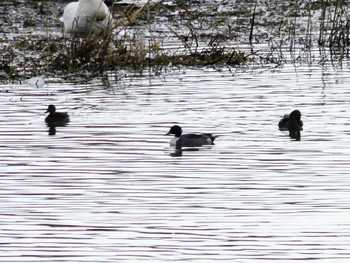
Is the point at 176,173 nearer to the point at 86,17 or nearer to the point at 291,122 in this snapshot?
the point at 291,122

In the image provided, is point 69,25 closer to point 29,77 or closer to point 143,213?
point 29,77

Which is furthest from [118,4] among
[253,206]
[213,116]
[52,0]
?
[253,206]

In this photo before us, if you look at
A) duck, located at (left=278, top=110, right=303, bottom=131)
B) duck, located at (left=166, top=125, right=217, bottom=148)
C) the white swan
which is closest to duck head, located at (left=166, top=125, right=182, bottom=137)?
duck, located at (left=166, top=125, right=217, bottom=148)

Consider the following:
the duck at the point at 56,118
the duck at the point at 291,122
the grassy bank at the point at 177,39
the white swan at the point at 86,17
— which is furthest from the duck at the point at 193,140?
the white swan at the point at 86,17

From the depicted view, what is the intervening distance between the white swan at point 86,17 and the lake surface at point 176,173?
3192 mm

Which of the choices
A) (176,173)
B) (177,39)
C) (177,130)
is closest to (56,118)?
(177,130)

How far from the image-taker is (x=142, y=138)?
15.6 m

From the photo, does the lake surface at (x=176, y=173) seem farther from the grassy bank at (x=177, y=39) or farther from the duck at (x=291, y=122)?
the grassy bank at (x=177, y=39)

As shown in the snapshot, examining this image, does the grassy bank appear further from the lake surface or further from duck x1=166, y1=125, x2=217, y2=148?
duck x1=166, y1=125, x2=217, y2=148

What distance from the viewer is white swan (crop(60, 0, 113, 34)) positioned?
24.0m

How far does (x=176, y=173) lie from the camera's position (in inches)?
533

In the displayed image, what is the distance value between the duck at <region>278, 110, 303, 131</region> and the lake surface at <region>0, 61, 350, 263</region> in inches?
4.6

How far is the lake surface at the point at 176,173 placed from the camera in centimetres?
1048

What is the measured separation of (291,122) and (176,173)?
2.89m
